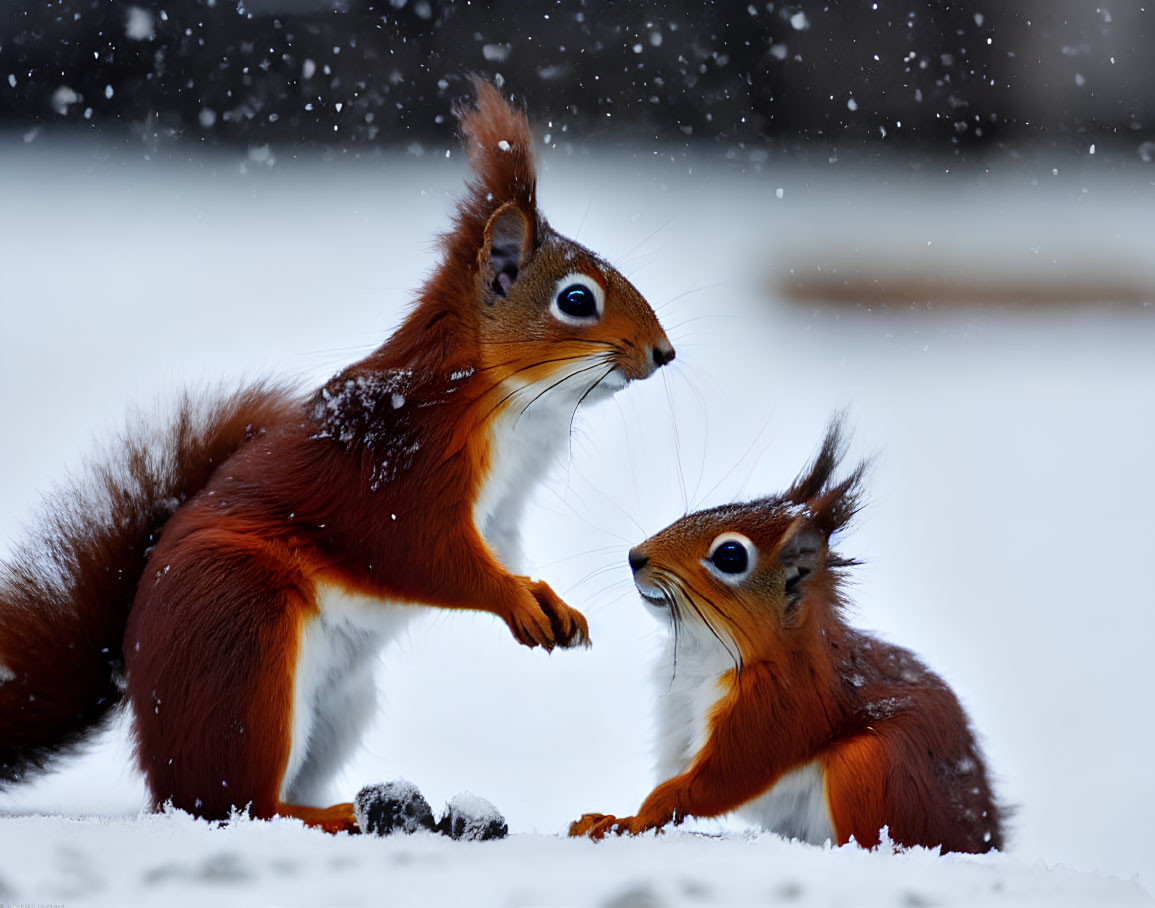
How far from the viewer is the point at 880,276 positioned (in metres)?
2.42

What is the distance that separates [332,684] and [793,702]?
0.33 meters

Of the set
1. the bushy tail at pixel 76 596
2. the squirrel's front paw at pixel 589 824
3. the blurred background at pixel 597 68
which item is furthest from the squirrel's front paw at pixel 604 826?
the blurred background at pixel 597 68

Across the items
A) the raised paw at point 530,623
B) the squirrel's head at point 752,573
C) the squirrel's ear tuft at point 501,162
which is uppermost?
the squirrel's ear tuft at point 501,162

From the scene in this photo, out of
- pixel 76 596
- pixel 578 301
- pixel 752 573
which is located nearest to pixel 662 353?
pixel 578 301

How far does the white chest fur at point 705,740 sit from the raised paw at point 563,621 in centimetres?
12

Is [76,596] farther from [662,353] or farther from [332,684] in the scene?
[662,353]

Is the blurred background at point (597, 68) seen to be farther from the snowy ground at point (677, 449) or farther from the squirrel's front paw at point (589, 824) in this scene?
the squirrel's front paw at point (589, 824)

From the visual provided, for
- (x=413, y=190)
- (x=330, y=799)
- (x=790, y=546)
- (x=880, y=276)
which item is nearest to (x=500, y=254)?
(x=790, y=546)

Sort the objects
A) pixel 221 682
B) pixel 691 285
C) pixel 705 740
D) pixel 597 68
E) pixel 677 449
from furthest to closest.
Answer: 1. pixel 597 68
2. pixel 691 285
3. pixel 677 449
4. pixel 705 740
5. pixel 221 682

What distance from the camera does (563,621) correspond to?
0.81 meters

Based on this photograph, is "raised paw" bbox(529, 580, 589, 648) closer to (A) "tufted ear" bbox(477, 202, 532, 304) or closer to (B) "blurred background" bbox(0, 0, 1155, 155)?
(A) "tufted ear" bbox(477, 202, 532, 304)

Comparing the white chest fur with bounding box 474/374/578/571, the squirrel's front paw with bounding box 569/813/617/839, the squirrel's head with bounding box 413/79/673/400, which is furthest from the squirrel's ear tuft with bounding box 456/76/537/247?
the squirrel's front paw with bounding box 569/813/617/839

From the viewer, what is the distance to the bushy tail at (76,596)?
89 centimetres

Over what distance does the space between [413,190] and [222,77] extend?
0.51 m
